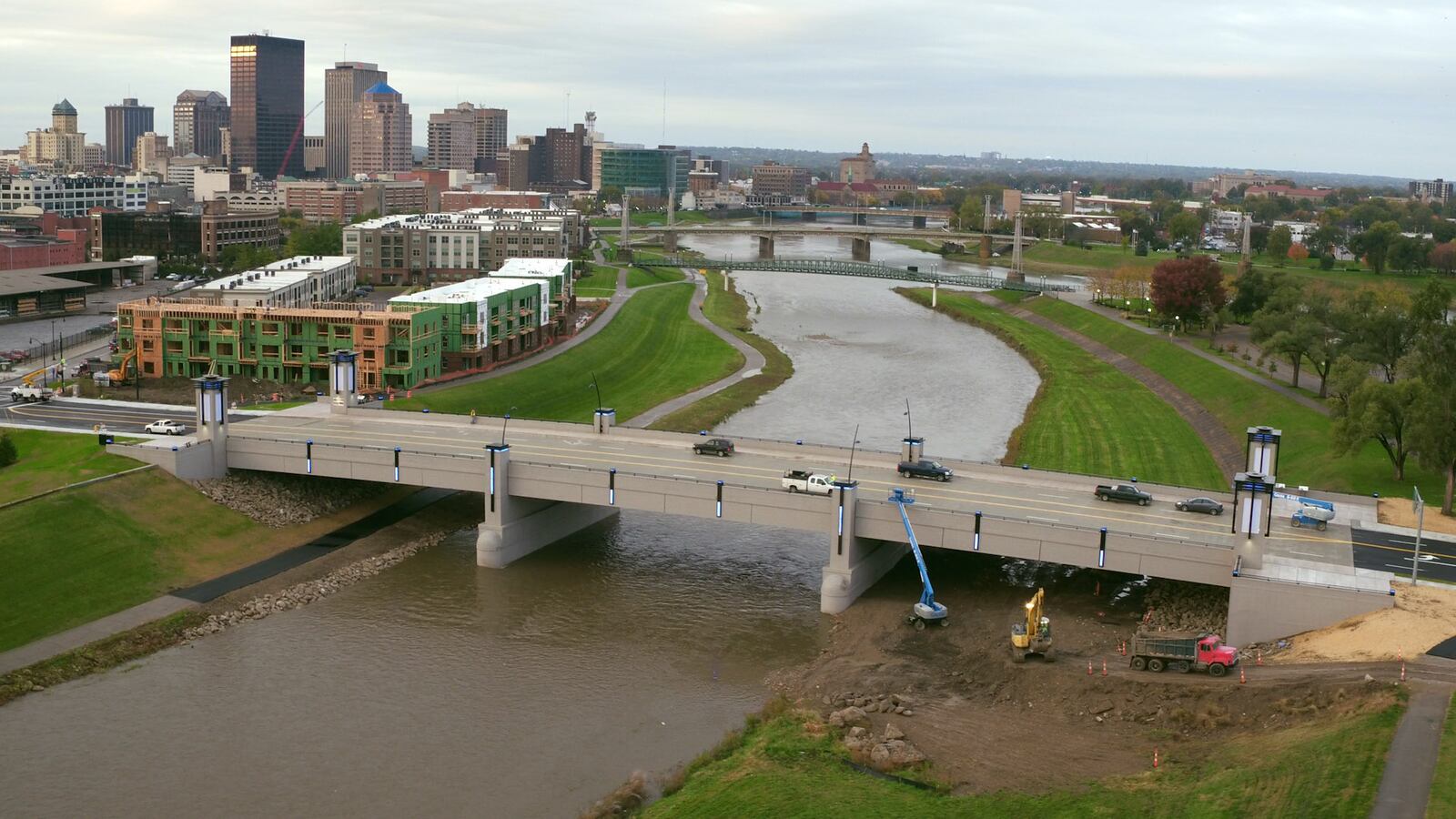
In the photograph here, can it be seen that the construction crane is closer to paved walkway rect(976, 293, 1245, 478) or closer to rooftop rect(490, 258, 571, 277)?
paved walkway rect(976, 293, 1245, 478)

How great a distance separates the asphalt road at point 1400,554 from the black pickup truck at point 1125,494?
19.0 ft

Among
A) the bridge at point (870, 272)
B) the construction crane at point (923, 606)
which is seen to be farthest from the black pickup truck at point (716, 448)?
the bridge at point (870, 272)

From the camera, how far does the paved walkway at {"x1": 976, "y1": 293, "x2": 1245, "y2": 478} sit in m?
61.2

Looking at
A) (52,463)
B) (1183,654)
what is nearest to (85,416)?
(52,463)

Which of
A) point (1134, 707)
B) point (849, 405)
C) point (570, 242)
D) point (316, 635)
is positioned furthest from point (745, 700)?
point (570, 242)

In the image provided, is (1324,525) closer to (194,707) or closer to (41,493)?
(194,707)

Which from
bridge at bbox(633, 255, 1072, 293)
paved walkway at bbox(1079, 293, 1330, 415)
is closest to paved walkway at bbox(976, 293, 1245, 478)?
paved walkway at bbox(1079, 293, 1330, 415)

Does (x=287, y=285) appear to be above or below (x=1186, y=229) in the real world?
below

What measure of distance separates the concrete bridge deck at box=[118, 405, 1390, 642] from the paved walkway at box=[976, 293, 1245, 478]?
1891 cm

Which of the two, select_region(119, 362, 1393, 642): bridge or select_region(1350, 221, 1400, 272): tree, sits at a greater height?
select_region(1350, 221, 1400, 272): tree

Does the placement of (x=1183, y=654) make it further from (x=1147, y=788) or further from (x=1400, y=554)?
(x=1400, y=554)

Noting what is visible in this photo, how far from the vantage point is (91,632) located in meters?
35.9

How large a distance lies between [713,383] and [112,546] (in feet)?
149

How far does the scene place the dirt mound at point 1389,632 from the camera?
101 ft
